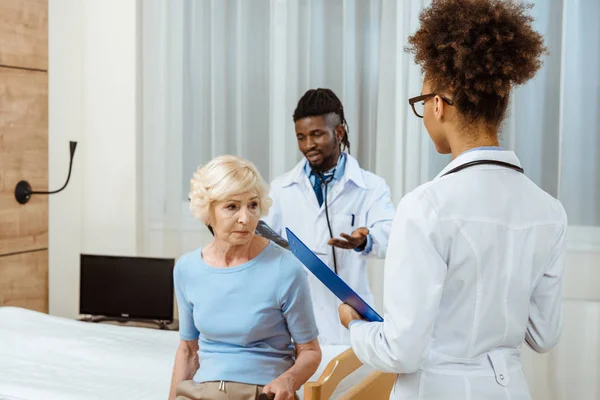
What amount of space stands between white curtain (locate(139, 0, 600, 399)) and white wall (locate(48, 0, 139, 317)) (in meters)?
0.09

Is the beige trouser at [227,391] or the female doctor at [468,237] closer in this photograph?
the female doctor at [468,237]

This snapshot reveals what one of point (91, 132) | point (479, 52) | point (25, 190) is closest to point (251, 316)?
point (479, 52)

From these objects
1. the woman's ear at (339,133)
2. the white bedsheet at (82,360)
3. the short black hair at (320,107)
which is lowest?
the white bedsheet at (82,360)

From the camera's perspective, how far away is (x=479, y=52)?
4.01ft

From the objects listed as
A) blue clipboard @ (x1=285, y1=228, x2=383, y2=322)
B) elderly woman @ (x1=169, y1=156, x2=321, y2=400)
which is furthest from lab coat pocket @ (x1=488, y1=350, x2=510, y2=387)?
elderly woman @ (x1=169, y1=156, x2=321, y2=400)

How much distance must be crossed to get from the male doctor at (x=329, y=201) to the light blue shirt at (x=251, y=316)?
821mm

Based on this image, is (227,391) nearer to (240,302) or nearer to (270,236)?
(240,302)

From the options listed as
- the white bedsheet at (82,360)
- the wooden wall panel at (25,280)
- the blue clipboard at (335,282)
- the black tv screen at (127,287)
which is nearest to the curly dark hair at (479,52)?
the blue clipboard at (335,282)

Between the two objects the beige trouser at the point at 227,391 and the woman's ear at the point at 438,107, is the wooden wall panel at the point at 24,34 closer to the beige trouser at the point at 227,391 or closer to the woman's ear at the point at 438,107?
the beige trouser at the point at 227,391

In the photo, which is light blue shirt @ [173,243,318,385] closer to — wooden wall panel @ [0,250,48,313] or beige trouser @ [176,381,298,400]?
beige trouser @ [176,381,298,400]

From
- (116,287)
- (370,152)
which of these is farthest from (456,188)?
(116,287)

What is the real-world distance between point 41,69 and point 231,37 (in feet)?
2.94

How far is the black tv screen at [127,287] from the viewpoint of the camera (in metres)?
3.15

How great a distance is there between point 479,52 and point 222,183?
0.79 metres
